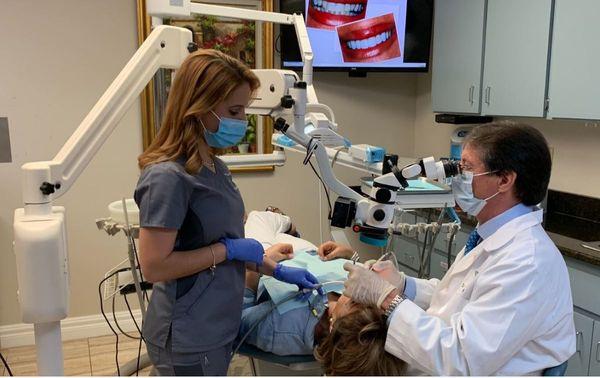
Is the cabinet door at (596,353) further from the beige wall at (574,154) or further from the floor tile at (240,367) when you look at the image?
the floor tile at (240,367)

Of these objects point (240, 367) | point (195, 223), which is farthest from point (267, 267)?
point (240, 367)

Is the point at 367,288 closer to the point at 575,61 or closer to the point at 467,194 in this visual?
the point at 467,194

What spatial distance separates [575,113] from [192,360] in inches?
74.6

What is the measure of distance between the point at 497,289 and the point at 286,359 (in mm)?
675

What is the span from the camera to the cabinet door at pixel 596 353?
2.07m

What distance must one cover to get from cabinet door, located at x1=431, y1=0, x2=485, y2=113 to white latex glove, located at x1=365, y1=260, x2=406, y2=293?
1569 mm

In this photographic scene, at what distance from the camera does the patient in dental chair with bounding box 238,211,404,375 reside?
Result: 4.02ft

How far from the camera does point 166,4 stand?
1.64 meters

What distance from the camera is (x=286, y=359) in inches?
59.5

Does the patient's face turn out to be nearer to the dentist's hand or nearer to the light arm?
the dentist's hand

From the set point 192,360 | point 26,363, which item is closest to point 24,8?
point 26,363

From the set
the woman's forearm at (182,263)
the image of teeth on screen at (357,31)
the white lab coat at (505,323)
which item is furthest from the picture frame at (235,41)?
the white lab coat at (505,323)

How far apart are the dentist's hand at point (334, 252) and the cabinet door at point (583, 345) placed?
1019mm

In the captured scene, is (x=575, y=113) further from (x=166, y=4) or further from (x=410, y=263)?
(x=166, y=4)
